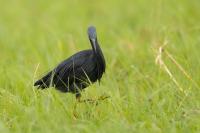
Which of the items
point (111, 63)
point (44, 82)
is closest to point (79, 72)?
point (44, 82)

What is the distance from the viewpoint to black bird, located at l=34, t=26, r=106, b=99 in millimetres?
5312

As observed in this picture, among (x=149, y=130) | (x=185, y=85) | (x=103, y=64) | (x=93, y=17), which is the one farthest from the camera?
(x=93, y=17)

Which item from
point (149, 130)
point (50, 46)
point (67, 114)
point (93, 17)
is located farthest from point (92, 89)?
point (93, 17)

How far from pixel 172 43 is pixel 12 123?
2.55m

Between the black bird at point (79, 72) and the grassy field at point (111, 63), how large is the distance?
96 mm

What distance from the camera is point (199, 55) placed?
252 inches

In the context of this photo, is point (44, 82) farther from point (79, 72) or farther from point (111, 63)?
point (111, 63)

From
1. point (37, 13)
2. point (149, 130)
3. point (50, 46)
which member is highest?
point (37, 13)

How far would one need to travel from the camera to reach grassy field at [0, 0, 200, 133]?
4.81 meters

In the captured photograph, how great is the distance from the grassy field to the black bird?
0.32 ft

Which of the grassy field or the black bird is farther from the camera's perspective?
the black bird

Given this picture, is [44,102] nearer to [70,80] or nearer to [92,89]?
[70,80]

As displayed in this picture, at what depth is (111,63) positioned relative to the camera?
6844 mm

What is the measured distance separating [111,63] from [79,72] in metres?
1.49
